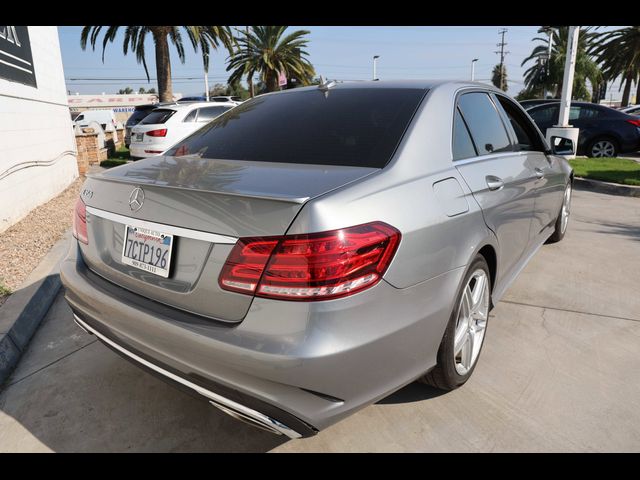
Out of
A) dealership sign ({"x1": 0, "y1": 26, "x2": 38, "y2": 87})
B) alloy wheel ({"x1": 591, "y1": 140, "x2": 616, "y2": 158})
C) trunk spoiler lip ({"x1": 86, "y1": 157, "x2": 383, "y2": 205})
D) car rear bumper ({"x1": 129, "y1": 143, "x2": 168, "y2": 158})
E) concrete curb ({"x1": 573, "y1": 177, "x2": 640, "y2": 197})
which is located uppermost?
dealership sign ({"x1": 0, "y1": 26, "x2": 38, "y2": 87})

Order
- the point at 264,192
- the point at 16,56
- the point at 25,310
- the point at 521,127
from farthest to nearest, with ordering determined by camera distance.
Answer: the point at 16,56 < the point at 521,127 < the point at 25,310 < the point at 264,192

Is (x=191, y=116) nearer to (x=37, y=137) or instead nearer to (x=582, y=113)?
(x=37, y=137)

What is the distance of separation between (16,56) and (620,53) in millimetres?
33918

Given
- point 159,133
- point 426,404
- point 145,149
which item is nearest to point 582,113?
point 159,133

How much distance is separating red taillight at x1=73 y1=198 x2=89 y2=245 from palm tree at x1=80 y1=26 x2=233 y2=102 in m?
17.9

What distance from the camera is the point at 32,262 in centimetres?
444

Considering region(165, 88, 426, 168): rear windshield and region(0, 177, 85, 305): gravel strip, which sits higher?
region(165, 88, 426, 168): rear windshield

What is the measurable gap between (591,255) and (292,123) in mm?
3611

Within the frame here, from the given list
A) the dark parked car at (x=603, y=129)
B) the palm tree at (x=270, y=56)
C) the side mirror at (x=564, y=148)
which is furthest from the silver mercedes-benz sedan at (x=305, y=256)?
the palm tree at (x=270, y=56)

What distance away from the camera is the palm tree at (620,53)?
29.2 meters

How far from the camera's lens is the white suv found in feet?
35.7

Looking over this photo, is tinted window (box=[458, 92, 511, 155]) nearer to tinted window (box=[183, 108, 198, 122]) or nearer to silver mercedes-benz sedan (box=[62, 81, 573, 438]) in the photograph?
silver mercedes-benz sedan (box=[62, 81, 573, 438])

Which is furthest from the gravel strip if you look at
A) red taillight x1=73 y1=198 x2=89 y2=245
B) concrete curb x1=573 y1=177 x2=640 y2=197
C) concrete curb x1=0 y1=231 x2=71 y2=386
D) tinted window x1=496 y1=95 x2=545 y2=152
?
concrete curb x1=573 y1=177 x2=640 y2=197

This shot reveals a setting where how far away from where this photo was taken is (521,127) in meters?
3.71
